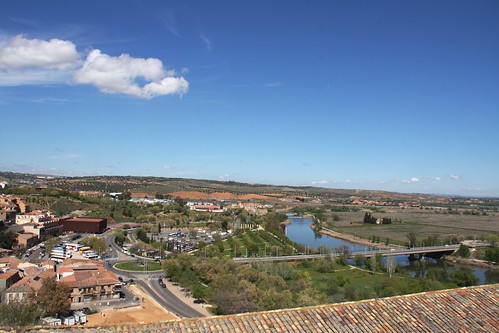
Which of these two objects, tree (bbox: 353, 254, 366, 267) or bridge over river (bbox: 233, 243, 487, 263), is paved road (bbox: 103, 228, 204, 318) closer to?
bridge over river (bbox: 233, 243, 487, 263)

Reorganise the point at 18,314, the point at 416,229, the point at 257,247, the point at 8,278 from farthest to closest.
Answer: the point at 416,229
the point at 257,247
the point at 8,278
the point at 18,314

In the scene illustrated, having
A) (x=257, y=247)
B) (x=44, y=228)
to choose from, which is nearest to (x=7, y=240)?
(x=44, y=228)

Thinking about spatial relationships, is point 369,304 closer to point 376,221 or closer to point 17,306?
point 17,306

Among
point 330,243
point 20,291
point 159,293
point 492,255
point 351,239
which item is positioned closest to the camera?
point 20,291

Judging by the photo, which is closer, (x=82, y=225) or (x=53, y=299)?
(x=53, y=299)

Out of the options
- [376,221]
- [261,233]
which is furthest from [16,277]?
[376,221]

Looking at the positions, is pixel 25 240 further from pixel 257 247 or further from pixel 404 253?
pixel 404 253

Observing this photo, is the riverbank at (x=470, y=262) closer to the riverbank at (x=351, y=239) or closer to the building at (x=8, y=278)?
the riverbank at (x=351, y=239)

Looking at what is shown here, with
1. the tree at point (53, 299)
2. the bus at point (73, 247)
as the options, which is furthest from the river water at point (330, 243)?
the tree at point (53, 299)
